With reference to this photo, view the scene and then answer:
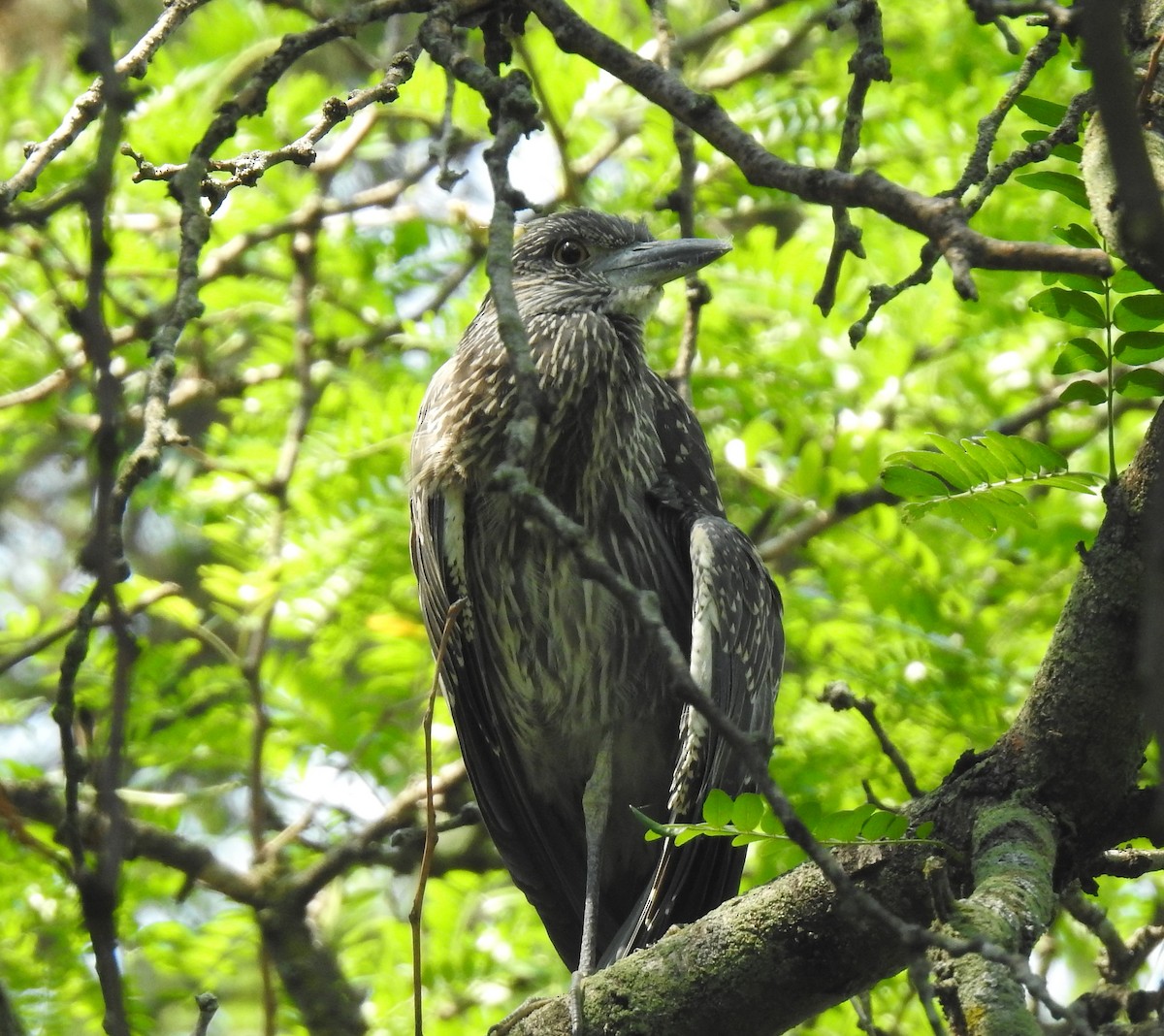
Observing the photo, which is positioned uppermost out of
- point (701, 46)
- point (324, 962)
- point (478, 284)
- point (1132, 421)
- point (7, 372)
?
point (701, 46)

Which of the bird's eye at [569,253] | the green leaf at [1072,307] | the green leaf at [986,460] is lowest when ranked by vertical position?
the green leaf at [986,460]

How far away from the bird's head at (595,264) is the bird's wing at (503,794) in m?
0.52

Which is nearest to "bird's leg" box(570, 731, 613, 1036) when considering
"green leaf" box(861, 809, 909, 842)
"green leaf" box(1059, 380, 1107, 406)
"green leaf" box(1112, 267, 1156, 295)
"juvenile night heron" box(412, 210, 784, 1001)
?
"juvenile night heron" box(412, 210, 784, 1001)

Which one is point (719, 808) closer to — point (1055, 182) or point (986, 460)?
point (986, 460)

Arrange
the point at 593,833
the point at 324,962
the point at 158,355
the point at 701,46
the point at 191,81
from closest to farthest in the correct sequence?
the point at 158,355
the point at 593,833
the point at 324,962
the point at 191,81
the point at 701,46

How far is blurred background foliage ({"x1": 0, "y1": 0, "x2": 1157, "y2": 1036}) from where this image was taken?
4715 millimetres

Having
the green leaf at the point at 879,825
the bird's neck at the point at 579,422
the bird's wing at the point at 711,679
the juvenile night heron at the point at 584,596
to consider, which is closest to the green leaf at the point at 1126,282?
the green leaf at the point at 879,825

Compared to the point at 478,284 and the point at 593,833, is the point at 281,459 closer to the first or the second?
the point at 478,284

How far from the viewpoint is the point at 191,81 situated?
5.80 metres

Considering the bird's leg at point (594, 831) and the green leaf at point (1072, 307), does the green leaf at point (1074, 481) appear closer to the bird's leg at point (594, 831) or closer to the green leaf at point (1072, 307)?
the green leaf at point (1072, 307)

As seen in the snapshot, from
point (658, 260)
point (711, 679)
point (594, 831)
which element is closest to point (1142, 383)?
point (711, 679)

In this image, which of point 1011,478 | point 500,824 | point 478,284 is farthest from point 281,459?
point 1011,478

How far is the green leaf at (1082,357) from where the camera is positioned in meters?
2.58

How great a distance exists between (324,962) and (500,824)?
117 cm
